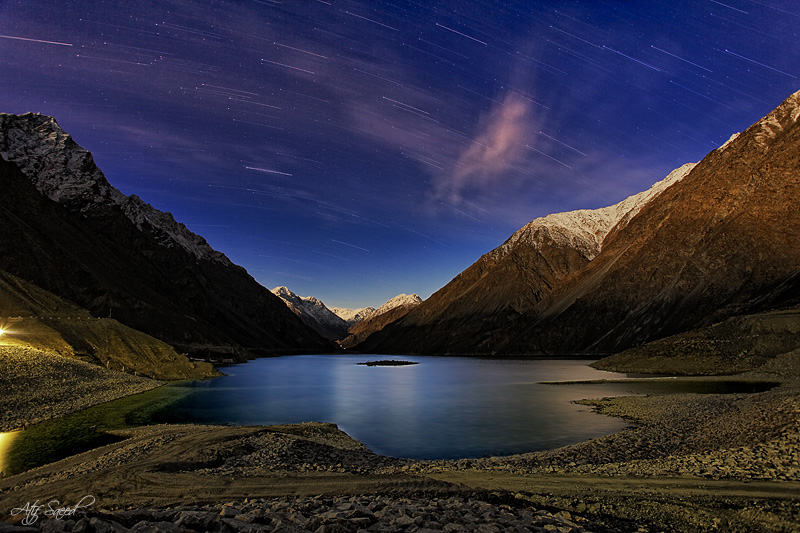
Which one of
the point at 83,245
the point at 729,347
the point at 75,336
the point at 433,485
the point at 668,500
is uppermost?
the point at 83,245

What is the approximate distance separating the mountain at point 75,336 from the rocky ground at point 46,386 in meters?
6.98

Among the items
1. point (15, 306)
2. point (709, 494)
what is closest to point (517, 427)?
point (709, 494)

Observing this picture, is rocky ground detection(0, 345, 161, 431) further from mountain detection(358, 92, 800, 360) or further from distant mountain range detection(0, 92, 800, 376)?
mountain detection(358, 92, 800, 360)

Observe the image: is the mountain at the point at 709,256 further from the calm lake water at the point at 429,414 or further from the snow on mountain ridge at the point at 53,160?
the snow on mountain ridge at the point at 53,160

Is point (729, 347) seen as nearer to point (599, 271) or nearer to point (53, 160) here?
point (599, 271)

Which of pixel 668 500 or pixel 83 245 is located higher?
pixel 83 245

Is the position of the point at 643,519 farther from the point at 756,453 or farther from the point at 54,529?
the point at 54,529

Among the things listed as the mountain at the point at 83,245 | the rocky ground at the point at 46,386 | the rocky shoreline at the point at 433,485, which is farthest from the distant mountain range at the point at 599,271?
the rocky shoreline at the point at 433,485

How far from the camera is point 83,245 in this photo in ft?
405

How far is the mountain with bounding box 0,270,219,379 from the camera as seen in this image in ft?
178

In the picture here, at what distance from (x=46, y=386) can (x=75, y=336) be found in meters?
23.6

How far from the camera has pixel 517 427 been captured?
35.0 m

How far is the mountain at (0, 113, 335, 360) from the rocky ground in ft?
208

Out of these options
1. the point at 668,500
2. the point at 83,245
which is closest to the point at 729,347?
the point at 668,500
